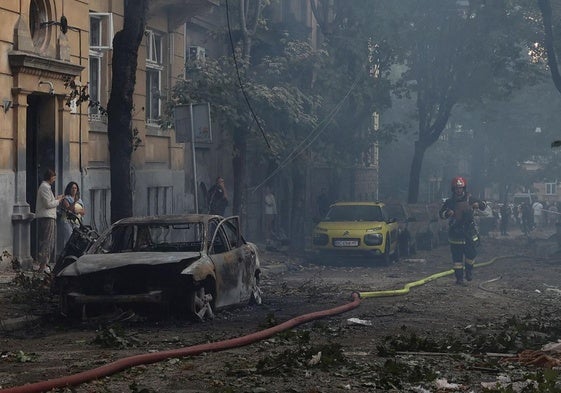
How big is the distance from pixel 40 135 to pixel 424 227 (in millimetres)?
15473

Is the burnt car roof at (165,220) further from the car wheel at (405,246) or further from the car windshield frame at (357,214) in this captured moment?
the car wheel at (405,246)

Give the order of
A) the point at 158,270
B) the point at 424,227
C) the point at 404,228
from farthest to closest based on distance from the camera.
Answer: the point at 424,227 < the point at 404,228 < the point at 158,270

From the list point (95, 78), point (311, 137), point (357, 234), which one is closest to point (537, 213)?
point (311, 137)

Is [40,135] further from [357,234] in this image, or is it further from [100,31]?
[357,234]

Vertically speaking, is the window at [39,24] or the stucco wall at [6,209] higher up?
the window at [39,24]

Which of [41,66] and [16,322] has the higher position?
[41,66]

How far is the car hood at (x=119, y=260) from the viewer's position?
1366 centimetres

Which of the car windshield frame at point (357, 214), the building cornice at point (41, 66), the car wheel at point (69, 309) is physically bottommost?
the car wheel at point (69, 309)

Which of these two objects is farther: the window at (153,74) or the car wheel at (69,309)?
the window at (153,74)

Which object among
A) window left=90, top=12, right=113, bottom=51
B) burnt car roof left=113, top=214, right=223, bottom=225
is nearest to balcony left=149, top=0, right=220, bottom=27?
window left=90, top=12, right=113, bottom=51

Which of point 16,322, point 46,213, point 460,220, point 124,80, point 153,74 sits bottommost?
point 16,322

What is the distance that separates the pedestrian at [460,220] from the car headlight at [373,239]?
244 inches

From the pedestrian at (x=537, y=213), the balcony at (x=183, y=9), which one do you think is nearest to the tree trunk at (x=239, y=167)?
the balcony at (x=183, y=9)

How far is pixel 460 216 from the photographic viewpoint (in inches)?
834
